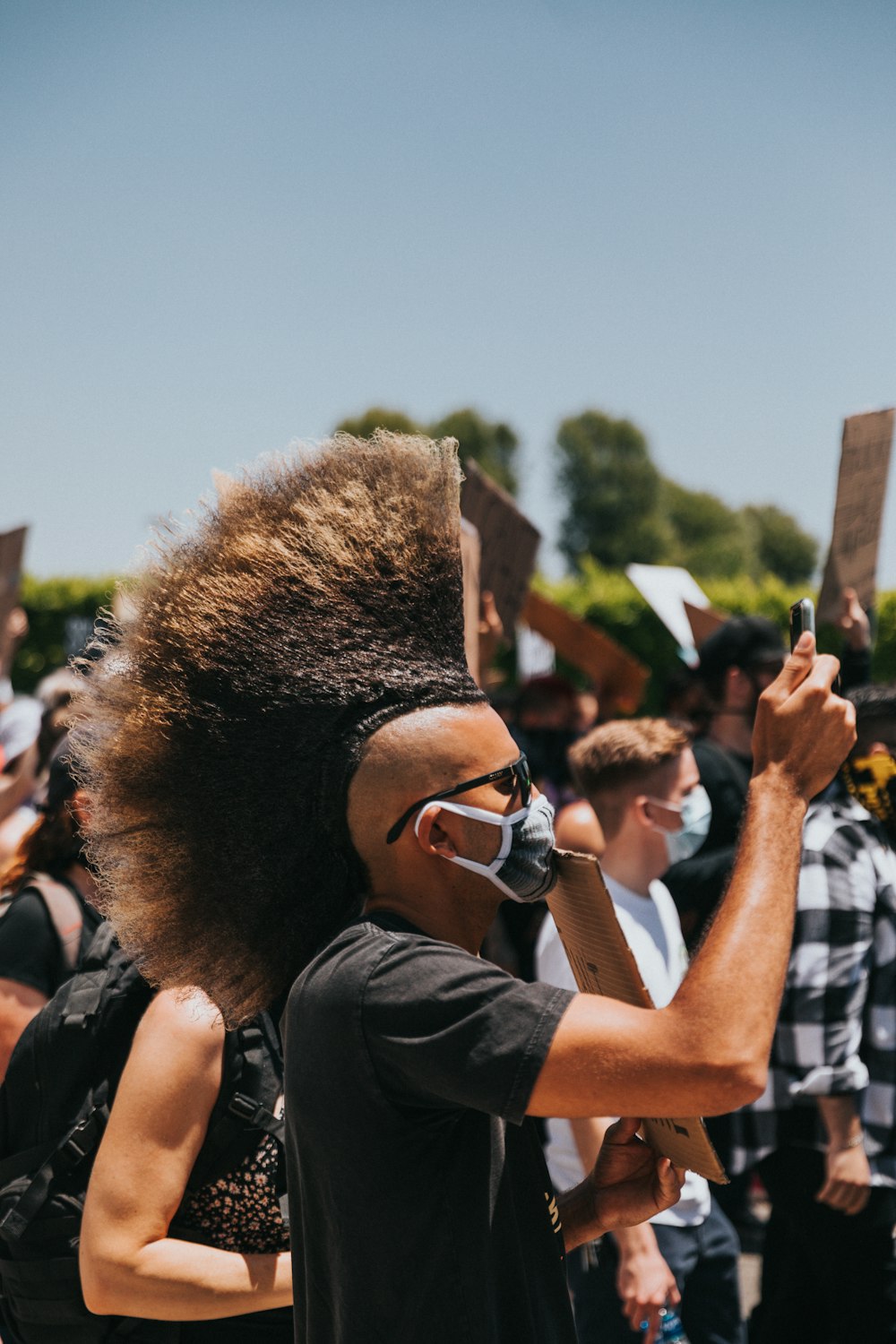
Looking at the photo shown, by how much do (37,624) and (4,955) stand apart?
17.2 meters

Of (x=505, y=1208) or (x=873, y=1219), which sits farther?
(x=873, y=1219)

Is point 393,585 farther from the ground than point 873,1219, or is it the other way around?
point 393,585

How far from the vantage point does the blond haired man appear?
3.10 meters

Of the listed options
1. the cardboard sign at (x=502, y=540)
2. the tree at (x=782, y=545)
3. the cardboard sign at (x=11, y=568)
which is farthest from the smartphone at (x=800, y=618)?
the tree at (x=782, y=545)

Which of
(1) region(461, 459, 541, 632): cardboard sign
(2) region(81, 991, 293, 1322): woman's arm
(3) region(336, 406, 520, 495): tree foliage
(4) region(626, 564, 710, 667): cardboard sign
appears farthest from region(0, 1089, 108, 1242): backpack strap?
(3) region(336, 406, 520, 495): tree foliage

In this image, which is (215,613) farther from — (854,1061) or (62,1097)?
(854,1061)

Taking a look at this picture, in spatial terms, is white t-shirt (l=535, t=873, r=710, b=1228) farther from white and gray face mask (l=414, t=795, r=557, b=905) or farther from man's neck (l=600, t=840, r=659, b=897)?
white and gray face mask (l=414, t=795, r=557, b=905)

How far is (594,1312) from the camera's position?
10.5ft

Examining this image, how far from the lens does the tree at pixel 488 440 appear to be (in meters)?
86.9

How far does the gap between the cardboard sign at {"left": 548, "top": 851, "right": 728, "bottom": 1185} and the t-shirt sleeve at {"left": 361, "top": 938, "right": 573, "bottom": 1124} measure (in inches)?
7.4

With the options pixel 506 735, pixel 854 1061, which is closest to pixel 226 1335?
pixel 506 735

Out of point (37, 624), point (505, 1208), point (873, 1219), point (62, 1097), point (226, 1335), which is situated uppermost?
point (505, 1208)

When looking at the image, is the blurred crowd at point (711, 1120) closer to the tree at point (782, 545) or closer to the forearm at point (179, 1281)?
the forearm at point (179, 1281)

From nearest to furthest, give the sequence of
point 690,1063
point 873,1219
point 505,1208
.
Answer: point 690,1063 → point 505,1208 → point 873,1219
